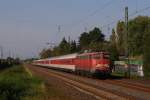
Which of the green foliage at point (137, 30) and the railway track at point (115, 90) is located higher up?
the green foliage at point (137, 30)

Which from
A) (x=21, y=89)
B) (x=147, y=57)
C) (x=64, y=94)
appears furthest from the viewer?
(x=147, y=57)

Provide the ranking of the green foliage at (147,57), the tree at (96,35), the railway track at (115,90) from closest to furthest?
the railway track at (115,90)
the green foliage at (147,57)
the tree at (96,35)

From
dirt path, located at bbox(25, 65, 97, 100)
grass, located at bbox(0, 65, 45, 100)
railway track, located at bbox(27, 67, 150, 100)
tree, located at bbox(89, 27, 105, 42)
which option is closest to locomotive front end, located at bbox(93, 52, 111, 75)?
grass, located at bbox(0, 65, 45, 100)

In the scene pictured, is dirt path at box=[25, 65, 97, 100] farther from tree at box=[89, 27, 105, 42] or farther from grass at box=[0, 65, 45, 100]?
tree at box=[89, 27, 105, 42]

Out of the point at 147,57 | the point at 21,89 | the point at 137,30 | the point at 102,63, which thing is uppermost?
the point at 137,30

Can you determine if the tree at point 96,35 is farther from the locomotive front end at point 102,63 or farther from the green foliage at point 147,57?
the locomotive front end at point 102,63

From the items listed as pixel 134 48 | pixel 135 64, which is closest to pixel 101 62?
pixel 135 64

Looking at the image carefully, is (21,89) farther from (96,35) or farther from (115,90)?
(96,35)

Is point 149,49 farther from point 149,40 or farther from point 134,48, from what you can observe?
point 134,48

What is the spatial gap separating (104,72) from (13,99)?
2304 centimetres

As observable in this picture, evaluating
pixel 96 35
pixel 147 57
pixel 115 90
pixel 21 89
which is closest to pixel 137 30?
pixel 96 35

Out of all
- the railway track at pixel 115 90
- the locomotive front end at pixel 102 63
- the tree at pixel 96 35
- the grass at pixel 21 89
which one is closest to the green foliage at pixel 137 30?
the tree at pixel 96 35

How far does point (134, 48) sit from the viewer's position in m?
108

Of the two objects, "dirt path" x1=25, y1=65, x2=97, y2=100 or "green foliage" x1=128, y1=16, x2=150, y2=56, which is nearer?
"dirt path" x1=25, y1=65, x2=97, y2=100
